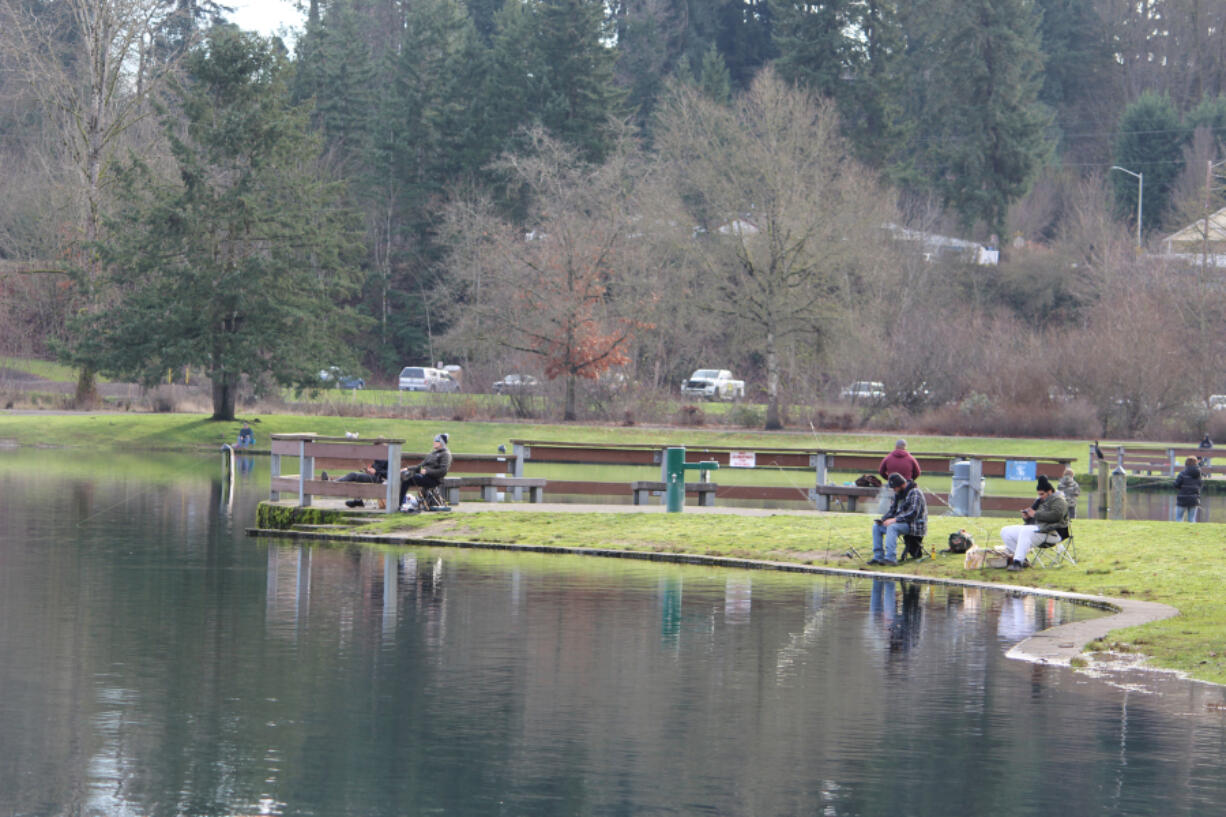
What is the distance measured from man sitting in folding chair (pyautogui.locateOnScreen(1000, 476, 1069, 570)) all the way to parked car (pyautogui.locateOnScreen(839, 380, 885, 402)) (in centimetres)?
4027

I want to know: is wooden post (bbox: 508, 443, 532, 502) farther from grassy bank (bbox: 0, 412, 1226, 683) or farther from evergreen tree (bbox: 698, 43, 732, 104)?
evergreen tree (bbox: 698, 43, 732, 104)

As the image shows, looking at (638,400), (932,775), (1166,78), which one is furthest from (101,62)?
(1166,78)

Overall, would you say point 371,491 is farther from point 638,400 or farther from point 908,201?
point 908,201

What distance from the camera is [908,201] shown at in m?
94.8

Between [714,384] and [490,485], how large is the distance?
54778 millimetres

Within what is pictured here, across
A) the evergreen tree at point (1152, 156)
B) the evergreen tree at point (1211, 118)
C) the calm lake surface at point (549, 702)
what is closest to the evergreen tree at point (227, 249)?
the calm lake surface at point (549, 702)

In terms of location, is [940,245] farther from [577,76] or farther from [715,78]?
[577,76]

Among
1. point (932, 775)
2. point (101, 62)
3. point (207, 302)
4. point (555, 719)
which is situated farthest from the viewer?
point (101, 62)

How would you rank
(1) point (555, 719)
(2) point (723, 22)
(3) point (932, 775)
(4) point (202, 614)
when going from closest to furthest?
(3) point (932, 775) → (1) point (555, 719) → (4) point (202, 614) → (2) point (723, 22)

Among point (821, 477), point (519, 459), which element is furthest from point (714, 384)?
point (821, 477)

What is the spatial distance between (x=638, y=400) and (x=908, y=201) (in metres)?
38.5

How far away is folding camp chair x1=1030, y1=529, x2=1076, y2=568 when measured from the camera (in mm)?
21688

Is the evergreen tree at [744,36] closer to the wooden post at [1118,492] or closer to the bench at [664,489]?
the wooden post at [1118,492]

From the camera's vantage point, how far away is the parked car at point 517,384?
63.1m
